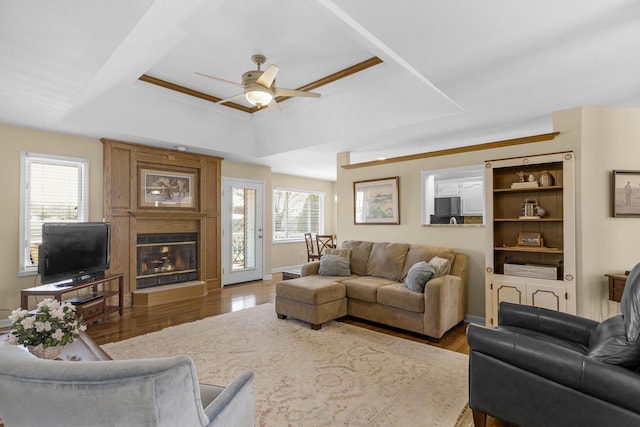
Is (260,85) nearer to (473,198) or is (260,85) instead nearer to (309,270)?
(309,270)

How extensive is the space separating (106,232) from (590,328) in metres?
5.21

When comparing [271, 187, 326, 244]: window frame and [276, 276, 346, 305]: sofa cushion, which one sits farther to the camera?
[271, 187, 326, 244]: window frame

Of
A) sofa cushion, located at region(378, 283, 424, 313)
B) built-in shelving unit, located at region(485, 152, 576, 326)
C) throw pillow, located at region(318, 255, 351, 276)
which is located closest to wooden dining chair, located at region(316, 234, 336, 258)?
throw pillow, located at region(318, 255, 351, 276)

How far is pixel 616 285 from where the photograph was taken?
2963 millimetres

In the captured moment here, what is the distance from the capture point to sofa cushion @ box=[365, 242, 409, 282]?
167 inches

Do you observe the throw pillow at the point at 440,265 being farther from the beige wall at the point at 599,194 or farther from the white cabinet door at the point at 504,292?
the beige wall at the point at 599,194

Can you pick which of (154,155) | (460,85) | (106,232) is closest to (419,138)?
(460,85)

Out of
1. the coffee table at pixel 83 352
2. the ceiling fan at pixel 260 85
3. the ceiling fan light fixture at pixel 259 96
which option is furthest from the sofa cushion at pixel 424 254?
the coffee table at pixel 83 352

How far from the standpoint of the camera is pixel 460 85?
2986 mm

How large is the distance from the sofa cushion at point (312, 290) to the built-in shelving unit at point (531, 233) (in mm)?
1701

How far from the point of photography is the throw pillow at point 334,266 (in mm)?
4430

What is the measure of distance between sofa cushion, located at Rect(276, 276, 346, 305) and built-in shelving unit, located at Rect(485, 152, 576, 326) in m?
1.70

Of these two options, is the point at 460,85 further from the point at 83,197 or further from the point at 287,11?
the point at 83,197

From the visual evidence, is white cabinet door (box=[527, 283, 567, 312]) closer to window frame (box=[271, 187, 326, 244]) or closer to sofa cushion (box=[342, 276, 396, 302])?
sofa cushion (box=[342, 276, 396, 302])
